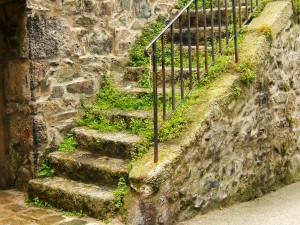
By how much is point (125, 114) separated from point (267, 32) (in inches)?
69.3

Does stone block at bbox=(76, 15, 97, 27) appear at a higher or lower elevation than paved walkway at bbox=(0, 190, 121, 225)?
higher

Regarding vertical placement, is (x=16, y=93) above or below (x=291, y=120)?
above

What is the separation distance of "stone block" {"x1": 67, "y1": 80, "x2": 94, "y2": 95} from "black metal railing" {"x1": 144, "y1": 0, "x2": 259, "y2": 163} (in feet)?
2.46

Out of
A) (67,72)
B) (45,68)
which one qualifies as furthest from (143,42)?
(45,68)

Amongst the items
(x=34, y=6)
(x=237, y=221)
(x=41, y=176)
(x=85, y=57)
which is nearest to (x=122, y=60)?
(x=85, y=57)

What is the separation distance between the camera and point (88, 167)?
4480 mm

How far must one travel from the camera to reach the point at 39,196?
180 inches

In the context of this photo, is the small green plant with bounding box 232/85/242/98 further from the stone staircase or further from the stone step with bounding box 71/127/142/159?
the stone step with bounding box 71/127/142/159

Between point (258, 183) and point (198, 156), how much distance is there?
1086 millimetres

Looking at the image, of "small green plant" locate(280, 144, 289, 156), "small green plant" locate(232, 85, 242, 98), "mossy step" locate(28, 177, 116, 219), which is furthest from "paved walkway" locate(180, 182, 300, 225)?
"small green plant" locate(232, 85, 242, 98)

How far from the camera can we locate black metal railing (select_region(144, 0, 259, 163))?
13.7 ft

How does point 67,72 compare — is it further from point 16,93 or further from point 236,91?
point 236,91

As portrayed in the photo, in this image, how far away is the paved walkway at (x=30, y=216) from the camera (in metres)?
4.06

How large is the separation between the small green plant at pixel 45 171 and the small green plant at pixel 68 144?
0.69 ft
